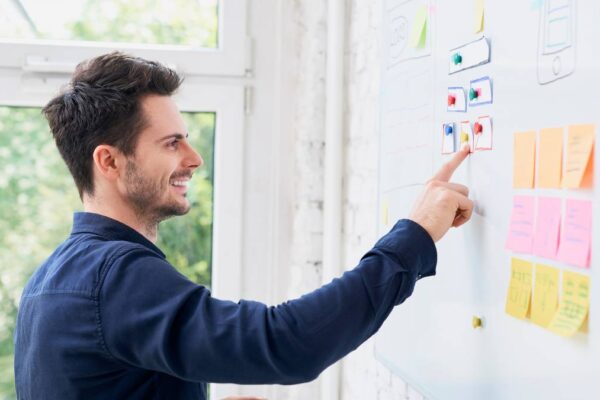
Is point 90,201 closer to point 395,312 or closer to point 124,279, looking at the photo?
point 124,279

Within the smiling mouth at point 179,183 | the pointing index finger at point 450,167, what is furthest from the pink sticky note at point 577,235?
the smiling mouth at point 179,183

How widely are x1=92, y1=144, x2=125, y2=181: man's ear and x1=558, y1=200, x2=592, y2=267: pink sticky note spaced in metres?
0.82

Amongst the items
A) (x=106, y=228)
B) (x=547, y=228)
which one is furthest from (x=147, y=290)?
(x=547, y=228)

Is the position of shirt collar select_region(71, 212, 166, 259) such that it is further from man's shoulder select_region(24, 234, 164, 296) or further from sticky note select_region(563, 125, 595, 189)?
sticky note select_region(563, 125, 595, 189)

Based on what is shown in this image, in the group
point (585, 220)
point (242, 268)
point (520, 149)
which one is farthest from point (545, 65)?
point (242, 268)

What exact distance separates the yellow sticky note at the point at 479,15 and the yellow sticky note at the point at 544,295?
46cm

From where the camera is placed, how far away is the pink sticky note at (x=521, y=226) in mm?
1214

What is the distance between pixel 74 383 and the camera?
4.40 feet

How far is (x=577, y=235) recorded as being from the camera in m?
1.08

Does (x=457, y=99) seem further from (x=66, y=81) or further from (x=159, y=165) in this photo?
(x=66, y=81)

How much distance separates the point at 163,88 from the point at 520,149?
722 mm

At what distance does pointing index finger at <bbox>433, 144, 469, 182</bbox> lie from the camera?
1.44 m

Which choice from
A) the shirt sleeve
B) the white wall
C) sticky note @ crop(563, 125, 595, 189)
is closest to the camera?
sticky note @ crop(563, 125, 595, 189)

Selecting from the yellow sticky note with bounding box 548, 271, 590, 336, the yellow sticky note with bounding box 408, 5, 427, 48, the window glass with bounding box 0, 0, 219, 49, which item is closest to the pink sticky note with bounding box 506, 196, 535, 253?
the yellow sticky note with bounding box 548, 271, 590, 336
